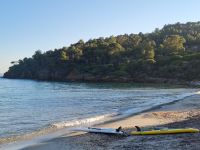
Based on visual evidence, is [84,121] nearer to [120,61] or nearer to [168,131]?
[168,131]

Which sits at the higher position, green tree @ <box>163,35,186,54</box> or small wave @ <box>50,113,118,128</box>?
green tree @ <box>163,35,186,54</box>

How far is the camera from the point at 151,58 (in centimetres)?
13638

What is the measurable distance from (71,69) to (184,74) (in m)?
44.7

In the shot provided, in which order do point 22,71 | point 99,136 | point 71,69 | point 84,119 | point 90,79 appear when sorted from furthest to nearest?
point 22,71
point 71,69
point 90,79
point 84,119
point 99,136

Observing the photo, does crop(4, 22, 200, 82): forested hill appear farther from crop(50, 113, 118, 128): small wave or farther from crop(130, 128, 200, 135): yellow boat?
crop(130, 128, 200, 135): yellow boat

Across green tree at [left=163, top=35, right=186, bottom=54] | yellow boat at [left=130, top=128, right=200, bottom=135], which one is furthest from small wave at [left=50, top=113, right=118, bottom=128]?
green tree at [left=163, top=35, right=186, bottom=54]

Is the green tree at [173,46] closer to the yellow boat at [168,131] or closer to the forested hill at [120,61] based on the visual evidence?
the forested hill at [120,61]

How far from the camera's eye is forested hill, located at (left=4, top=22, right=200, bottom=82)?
120000 mm

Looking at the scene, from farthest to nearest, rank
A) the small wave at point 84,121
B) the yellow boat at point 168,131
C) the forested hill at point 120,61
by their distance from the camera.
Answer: the forested hill at point 120,61, the small wave at point 84,121, the yellow boat at point 168,131

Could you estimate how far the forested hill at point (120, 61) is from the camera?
12000 cm

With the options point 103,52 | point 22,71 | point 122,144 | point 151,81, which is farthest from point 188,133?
point 22,71

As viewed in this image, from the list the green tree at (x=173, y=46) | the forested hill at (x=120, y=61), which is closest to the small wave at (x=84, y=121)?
the forested hill at (x=120, y=61)

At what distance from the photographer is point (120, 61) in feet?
465

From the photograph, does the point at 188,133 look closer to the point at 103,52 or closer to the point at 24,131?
the point at 24,131
